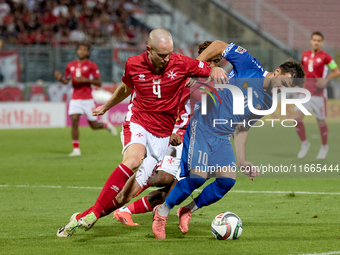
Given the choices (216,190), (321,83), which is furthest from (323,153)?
(216,190)

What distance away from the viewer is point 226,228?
4.86 metres

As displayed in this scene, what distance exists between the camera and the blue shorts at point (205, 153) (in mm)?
4926

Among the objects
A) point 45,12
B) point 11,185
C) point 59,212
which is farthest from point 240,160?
point 45,12

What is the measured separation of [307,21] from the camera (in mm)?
27328

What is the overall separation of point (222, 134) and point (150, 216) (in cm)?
158

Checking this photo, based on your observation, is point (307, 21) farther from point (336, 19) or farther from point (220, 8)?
point (220, 8)

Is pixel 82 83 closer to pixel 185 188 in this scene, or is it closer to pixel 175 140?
pixel 175 140

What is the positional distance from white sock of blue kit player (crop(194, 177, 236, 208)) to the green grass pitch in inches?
13.2

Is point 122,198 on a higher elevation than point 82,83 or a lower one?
lower

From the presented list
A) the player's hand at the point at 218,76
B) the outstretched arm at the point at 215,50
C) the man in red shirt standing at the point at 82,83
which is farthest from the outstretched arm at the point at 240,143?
the man in red shirt standing at the point at 82,83

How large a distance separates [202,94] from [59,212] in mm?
2162

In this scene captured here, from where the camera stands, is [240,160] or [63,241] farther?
[240,160]

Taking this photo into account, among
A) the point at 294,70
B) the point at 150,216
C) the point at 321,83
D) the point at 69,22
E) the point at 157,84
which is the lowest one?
the point at 150,216

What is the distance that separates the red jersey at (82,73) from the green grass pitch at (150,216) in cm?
182
